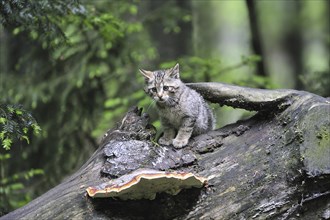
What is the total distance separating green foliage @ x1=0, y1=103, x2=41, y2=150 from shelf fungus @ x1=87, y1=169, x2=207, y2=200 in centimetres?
75

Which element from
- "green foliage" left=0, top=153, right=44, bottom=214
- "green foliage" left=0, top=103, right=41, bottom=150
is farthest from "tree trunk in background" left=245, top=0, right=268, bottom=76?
"green foliage" left=0, top=103, right=41, bottom=150

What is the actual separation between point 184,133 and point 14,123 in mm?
1786

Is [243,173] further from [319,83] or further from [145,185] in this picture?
[319,83]

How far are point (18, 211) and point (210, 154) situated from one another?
71.2 inches

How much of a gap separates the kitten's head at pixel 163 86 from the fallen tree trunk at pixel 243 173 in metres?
0.75

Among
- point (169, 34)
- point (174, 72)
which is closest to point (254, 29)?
point (169, 34)

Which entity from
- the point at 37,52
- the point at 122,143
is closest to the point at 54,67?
the point at 37,52

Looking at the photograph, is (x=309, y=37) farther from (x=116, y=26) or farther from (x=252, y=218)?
(x=252, y=218)

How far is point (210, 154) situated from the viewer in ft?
15.7

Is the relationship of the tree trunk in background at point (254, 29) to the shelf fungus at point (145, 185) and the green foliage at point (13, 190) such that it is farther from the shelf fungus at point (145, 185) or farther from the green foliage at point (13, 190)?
the shelf fungus at point (145, 185)

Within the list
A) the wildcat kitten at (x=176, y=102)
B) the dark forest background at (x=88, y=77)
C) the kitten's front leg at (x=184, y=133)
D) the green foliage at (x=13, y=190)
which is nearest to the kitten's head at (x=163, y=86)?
the wildcat kitten at (x=176, y=102)

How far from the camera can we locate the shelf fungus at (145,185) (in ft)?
12.5

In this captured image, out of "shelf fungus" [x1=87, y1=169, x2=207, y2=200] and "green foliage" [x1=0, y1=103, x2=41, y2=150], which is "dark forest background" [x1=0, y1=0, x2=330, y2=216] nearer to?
"green foliage" [x1=0, y1=103, x2=41, y2=150]

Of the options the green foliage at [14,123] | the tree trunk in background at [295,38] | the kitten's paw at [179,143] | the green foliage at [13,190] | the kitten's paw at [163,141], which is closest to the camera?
the green foliage at [14,123]
